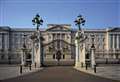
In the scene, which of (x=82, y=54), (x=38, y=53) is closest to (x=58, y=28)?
(x=82, y=54)

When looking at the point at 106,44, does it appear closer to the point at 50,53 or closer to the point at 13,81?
the point at 50,53

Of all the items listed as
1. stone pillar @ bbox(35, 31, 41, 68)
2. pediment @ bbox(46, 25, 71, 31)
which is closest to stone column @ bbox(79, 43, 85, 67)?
stone pillar @ bbox(35, 31, 41, 68)

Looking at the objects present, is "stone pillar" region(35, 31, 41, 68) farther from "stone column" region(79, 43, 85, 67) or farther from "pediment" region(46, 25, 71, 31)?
"pediment" region(46, 25, 71, 31)

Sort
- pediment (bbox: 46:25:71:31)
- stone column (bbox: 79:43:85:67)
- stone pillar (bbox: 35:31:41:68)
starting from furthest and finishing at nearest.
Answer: pediment (bbox: 46:25:71:31) < stone column (bbox: 79:43:85:67) < stone pillar (bbox: 35:31:41:68)

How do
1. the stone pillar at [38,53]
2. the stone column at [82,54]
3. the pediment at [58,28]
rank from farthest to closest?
the pediment at [58,28]
the stone column at [82,54]
the stone pillar at [38,53]

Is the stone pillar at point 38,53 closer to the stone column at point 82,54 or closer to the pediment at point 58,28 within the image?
the stone column at point 82,54

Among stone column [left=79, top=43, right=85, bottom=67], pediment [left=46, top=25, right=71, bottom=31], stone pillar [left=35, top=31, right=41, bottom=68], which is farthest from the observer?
pediment [left=46, top=25, right=71, bottom=31]

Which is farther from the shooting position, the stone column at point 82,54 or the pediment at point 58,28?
the pediment at point 58,28

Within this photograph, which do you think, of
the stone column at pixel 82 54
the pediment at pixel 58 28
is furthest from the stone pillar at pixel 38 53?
the pediment at pixel 58 28

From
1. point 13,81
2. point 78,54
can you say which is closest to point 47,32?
point 78,54

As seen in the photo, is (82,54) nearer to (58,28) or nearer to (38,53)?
(38,53)

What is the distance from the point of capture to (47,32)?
12506cm

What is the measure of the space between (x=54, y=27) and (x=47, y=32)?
3900 mm

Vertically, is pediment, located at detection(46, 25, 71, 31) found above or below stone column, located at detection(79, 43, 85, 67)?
above
